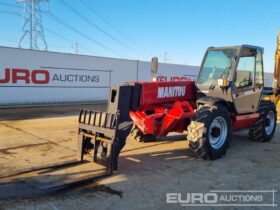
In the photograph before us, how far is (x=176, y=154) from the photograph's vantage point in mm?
6914

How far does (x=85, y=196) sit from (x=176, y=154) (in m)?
2.90

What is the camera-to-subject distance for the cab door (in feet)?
24.0

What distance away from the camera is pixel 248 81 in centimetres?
766

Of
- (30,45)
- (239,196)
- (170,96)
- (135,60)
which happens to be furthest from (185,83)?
(30,45)

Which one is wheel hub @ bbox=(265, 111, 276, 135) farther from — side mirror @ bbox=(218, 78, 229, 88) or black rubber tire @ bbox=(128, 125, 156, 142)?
black rubber tire @ bbox=(128, 125, 156, 142)

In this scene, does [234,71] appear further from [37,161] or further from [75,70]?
[75,70]

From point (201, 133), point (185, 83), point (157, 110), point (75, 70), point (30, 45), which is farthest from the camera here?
point (30, 45)

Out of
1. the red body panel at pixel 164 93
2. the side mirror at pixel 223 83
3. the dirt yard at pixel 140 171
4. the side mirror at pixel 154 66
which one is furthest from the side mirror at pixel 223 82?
the dirt yard at pixel 140 171

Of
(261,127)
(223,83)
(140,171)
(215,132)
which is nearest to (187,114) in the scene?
(215,132)

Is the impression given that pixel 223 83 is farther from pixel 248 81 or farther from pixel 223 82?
pixel 248 81

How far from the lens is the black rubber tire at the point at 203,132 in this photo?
6.11 metres

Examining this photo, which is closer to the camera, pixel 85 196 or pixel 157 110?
pixel 85 196

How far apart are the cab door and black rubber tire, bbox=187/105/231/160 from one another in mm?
1008

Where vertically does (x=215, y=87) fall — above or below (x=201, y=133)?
above
